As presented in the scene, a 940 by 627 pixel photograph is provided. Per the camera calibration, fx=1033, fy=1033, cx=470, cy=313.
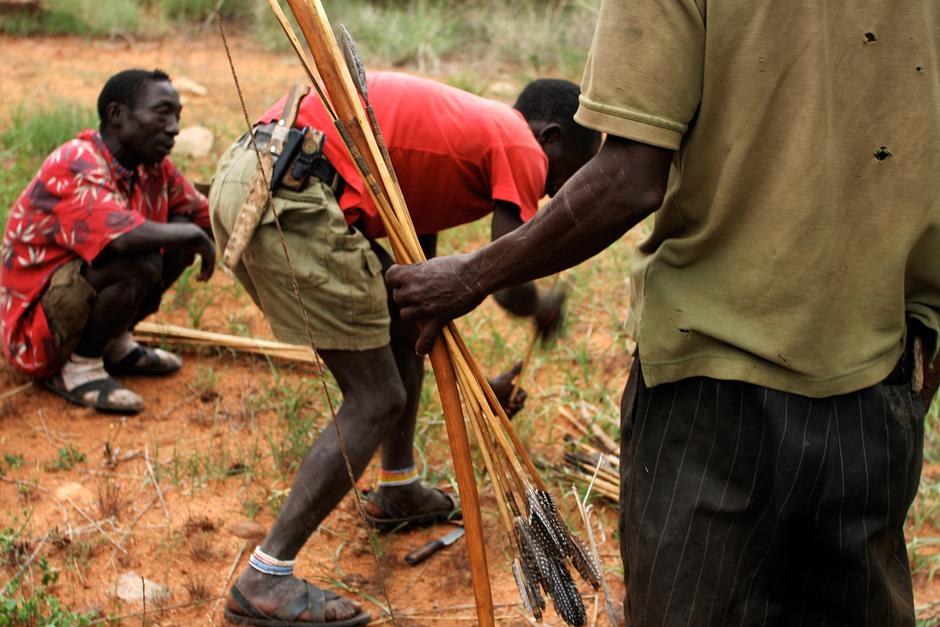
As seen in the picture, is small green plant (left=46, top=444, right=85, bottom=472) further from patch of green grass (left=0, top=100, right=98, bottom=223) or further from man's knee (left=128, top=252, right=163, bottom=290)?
patch of green grass (left=0, top=100, right=98, bottom=223)

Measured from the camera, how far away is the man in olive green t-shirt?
5.34 feet

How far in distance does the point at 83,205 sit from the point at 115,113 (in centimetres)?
39

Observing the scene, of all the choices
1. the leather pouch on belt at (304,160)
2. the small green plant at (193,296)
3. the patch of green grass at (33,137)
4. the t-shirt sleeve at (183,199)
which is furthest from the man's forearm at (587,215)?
the patch of green grass at (33,137)

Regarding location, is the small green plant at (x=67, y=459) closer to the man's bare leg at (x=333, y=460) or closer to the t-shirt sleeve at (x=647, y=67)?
the man's bare leg at (x=333, y=460)

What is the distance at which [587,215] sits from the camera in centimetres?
170

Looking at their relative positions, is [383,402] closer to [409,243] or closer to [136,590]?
[409,243]

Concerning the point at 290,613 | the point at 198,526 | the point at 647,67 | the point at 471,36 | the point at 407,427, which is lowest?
the point at 471,36

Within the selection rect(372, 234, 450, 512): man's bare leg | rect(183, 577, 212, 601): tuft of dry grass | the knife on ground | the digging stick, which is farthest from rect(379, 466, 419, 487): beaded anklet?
the digging stick

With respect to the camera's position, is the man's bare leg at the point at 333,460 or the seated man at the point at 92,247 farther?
the seated man at the point at 92,247

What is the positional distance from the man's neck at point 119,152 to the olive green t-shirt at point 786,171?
2756 millimetres

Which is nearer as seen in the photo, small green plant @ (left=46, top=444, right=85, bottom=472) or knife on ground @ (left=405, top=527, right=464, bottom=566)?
knife on ground @ (left=405, top=527, right=464, bottom=566)

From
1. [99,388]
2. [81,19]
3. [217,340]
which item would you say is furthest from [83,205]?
[81,19]

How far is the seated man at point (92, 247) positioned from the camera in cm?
385

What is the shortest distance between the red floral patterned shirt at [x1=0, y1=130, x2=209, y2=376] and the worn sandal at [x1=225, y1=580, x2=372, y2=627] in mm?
1643
